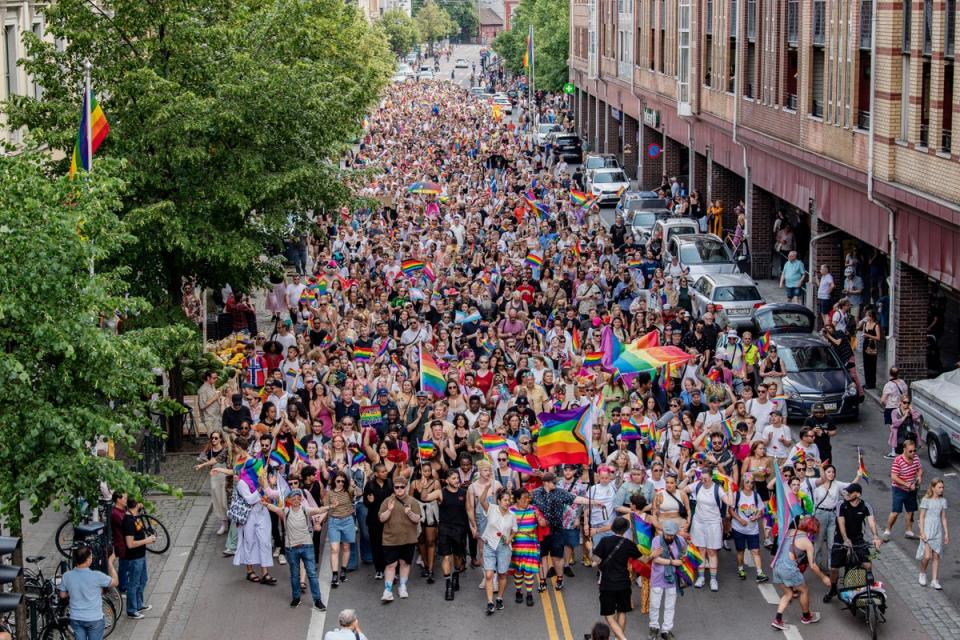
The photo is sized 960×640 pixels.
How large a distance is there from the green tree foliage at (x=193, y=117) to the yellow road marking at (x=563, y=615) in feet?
26.2

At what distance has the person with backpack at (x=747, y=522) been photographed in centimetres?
1722

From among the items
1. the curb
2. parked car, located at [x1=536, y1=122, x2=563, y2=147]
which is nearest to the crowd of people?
the curb

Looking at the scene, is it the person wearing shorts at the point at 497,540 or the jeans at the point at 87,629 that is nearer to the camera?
the jeans at the point at 87,629

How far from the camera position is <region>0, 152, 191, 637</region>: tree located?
13.5 m

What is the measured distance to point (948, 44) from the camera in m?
25.1

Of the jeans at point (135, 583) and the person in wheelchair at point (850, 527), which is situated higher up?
the person in wheelchair at point (850, 527)

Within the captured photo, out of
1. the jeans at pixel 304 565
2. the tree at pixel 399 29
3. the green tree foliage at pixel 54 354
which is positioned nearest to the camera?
the green tree foliage at pixel 54 354

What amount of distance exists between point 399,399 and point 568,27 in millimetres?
75119

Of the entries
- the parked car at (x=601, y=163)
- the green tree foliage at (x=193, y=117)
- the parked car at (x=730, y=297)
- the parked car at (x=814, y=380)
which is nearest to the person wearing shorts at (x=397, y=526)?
the green tree foliage at (x=193, y=117)

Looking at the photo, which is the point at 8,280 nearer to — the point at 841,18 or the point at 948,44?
the point at 948,44

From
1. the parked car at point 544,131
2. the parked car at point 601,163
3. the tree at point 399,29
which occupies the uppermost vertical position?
the tree at point 399,29

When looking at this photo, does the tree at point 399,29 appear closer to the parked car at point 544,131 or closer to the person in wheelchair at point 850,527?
the parked car at point 544,131

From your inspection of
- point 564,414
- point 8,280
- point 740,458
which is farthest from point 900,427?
point 8,280

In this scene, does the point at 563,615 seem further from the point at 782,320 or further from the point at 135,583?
the point at 782,320
